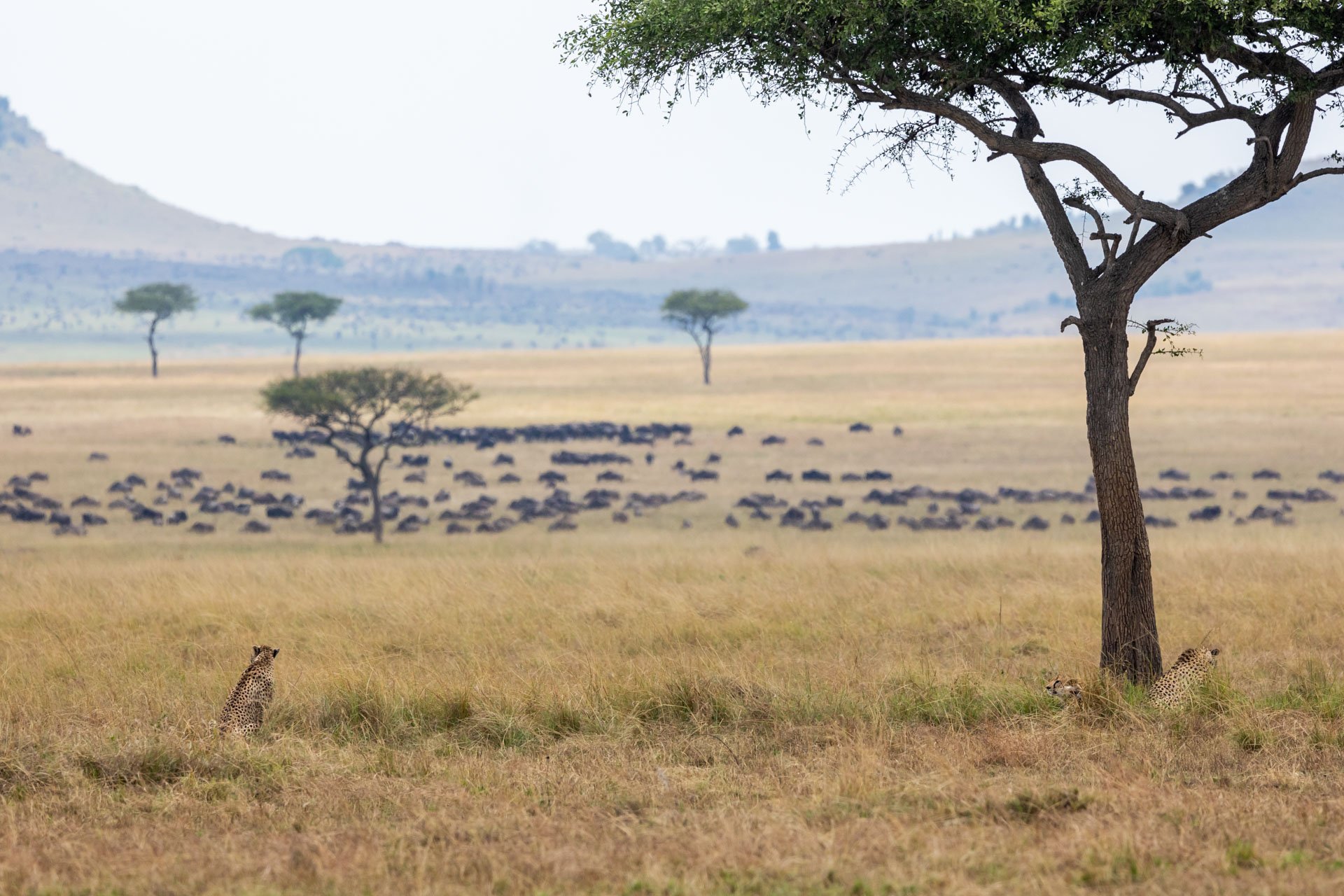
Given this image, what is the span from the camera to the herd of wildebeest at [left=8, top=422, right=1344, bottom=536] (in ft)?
115

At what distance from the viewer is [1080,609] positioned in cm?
1316

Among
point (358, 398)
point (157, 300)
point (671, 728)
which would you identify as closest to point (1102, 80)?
point (671, 728)

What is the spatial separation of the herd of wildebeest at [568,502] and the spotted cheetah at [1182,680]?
24.1 metres

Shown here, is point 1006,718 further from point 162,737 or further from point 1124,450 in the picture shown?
point 162,737

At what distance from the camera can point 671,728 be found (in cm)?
841

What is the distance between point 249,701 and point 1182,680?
240 inches

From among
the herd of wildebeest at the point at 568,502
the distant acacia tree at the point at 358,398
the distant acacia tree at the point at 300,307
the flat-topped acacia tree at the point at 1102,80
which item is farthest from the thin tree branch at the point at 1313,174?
the distant acacia tree at the point at 300,307

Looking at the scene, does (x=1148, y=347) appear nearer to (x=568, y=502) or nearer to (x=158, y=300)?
(x=568, y=502)

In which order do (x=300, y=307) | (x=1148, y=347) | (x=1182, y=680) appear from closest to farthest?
(x=1182, y=680) < (x=1148, y=347) < (x=300, y=307)

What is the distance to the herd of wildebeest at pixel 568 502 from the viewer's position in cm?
3512

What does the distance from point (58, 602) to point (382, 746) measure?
24.7 ft

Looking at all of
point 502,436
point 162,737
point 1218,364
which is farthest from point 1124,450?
point 1218,364

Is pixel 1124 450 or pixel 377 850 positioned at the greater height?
pixel 1124 450

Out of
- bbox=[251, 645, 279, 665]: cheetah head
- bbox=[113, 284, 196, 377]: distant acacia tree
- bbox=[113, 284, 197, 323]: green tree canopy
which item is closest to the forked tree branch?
bbox=[251, 645, 279, 665]: cheetah head
